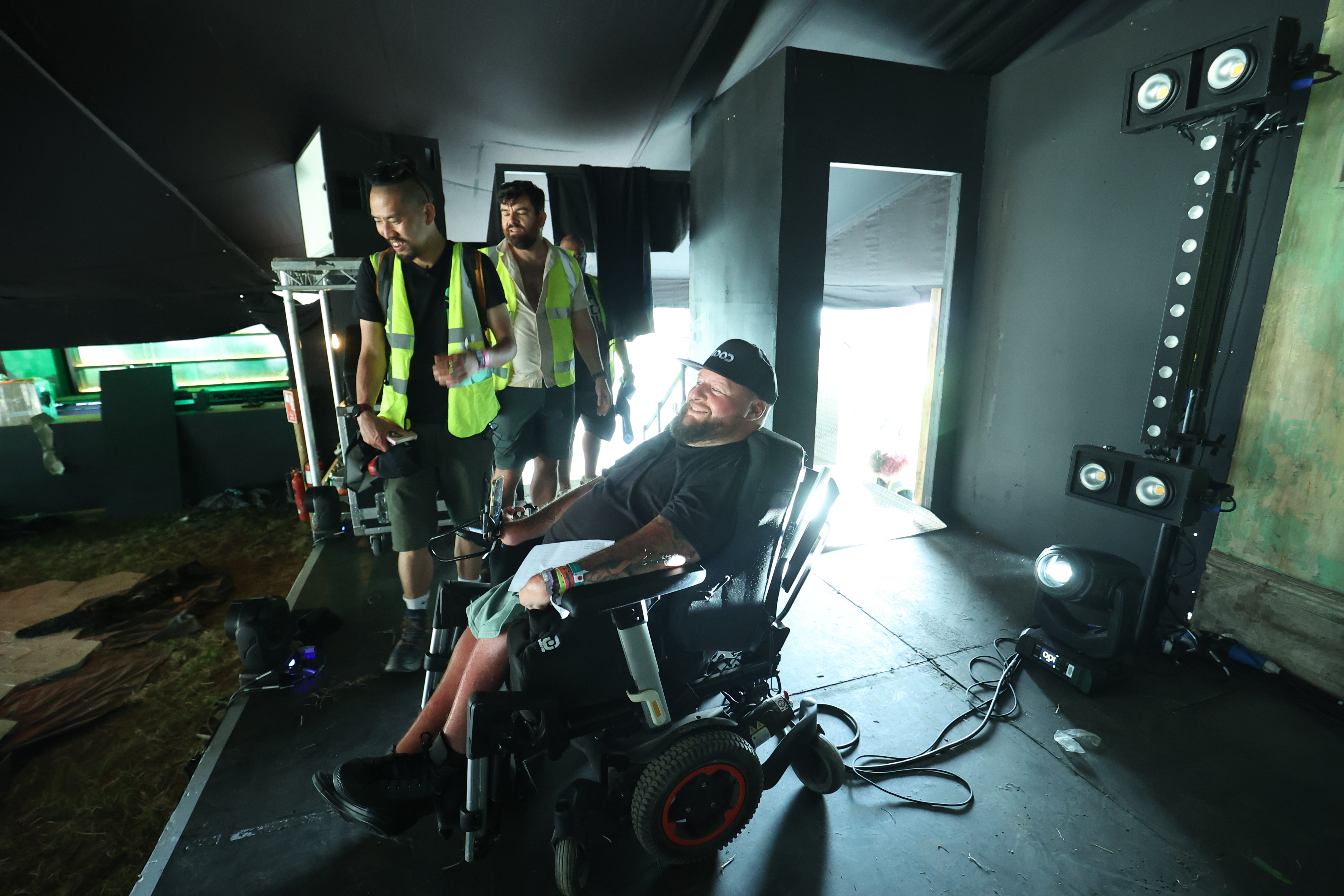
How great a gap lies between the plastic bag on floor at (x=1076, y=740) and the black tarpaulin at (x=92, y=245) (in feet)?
16.9

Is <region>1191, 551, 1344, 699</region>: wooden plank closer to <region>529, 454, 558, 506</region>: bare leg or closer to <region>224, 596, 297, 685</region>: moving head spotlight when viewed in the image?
<region>529, 454, 558, 506</region>: bare leg

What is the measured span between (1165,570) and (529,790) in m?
2.32

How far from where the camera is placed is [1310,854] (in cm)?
144

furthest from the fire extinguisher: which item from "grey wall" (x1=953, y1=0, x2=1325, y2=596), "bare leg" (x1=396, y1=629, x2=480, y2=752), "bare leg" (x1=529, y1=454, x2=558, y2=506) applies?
"grey wall" (x1=953, y1=0, x2=1325, y2=596)

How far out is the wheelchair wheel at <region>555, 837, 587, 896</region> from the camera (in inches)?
49.4

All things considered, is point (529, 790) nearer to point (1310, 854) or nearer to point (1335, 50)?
point (1310, 854)

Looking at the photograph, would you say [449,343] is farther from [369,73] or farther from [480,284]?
[369,73]

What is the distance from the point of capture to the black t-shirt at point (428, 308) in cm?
199

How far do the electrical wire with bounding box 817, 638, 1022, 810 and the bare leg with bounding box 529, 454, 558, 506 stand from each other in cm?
155

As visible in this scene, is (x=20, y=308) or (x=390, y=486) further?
(x=20, y=308)

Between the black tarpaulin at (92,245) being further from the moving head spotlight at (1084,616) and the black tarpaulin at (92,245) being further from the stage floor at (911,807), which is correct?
the moving head spotlight at (1084,616)

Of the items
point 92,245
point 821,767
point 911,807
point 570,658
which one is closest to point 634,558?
point 570,658

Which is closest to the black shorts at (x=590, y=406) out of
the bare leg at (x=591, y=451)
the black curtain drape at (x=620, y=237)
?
the bare leg at (x=591, y=451)

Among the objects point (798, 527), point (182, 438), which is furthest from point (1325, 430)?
point (182, 438)
